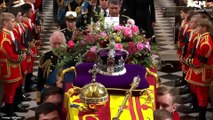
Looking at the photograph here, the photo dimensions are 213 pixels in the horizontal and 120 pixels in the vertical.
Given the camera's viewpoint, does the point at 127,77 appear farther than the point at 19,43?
No

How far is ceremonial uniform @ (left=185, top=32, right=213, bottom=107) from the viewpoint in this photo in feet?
23.2

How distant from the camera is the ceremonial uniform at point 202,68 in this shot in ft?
23.2

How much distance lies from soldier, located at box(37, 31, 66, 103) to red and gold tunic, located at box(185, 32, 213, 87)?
6.92 ft

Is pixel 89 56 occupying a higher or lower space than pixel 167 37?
higher

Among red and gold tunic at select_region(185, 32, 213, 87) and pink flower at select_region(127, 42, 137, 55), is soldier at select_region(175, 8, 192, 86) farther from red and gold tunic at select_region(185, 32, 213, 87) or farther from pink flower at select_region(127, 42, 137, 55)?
pink flower at select_region(127, 42, 137, 55)

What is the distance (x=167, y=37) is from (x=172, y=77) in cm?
354

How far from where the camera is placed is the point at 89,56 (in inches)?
203

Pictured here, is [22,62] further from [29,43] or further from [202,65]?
[202,65]

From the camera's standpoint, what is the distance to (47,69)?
21.7 feet

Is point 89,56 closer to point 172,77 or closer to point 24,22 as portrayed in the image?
point 24,22

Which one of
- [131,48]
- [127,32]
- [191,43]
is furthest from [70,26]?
[131,48]

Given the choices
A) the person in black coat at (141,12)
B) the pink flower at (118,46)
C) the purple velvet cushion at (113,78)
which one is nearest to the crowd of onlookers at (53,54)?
the pink flower at (118,46)

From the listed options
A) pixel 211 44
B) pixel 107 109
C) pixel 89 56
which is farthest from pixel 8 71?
pixel 107 109

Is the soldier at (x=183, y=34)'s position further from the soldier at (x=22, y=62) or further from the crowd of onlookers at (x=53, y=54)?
the soldier at (x=22, y=62)
